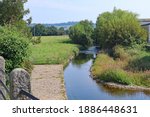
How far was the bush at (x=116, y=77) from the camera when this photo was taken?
1014 inches

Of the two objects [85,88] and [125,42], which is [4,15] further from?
[125,42]

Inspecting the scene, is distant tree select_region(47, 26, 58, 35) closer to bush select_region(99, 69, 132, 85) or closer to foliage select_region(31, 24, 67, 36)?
foliage select_region(31, 24, 67, 36)

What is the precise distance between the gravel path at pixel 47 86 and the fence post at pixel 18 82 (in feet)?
34.9

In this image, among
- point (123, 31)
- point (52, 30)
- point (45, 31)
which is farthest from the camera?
Answer: point (52, 30)

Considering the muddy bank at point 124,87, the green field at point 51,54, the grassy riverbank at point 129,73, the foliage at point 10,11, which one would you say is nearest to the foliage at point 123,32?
the green field at point 51,54

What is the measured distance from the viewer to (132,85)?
25.0m

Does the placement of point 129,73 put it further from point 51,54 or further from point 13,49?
point 51,54

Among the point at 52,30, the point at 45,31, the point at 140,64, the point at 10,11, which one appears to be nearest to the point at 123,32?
the point at 140,64

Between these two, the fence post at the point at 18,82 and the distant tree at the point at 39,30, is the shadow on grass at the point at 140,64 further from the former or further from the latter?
the distant tree at the point at 39,30

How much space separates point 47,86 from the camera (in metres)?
20.9

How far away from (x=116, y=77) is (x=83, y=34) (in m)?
44.8

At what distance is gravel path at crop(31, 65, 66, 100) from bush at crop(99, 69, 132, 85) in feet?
11.6

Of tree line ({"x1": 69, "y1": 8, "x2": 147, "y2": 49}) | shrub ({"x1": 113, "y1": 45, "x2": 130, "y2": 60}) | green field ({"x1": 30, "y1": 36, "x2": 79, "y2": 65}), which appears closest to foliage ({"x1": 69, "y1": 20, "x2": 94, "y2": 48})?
green field ({"x1": 30, "y1": 36, "x2": 79, "y2": 65})

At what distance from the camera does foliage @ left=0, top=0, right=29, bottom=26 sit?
30609 mm
